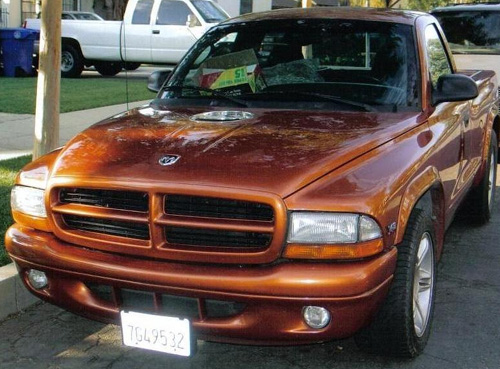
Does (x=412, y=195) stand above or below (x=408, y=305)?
above

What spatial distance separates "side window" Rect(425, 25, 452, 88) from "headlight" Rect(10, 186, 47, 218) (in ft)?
8.09

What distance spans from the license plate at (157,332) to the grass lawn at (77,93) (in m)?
8.68

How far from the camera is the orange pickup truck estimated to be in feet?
10.4

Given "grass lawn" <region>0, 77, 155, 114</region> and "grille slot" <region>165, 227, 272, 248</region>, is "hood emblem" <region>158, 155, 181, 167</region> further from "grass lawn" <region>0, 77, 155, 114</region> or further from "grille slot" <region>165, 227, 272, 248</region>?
"grass lawn" <region>0, 77, 155, 114</region>

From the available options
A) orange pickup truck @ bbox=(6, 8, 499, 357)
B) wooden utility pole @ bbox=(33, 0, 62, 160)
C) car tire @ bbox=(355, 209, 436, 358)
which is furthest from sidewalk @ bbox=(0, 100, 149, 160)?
car tire @ bbox=(355, 209, 436, 358)

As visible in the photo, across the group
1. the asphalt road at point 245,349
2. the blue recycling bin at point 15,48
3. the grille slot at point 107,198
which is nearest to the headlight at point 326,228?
the grille slot at point 107,198

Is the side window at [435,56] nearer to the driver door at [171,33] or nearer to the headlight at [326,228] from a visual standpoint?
the headlight at [326,228]

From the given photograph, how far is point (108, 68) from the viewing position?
1988 centimetres

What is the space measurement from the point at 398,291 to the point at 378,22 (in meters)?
2.11

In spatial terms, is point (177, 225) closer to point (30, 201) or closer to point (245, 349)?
point (30, 201)

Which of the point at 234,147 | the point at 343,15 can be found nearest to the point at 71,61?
the point at 343,15

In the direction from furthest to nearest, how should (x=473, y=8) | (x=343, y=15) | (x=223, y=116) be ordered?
1. (x=473, y=8)
2. (x=343, y=15)
3. (x=223, y=116)

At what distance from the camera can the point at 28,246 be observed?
3574 millimetres

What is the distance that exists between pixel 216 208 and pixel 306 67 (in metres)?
1.83
